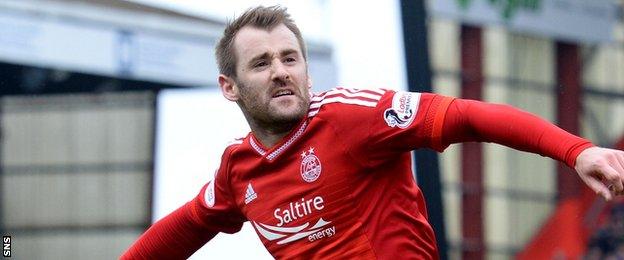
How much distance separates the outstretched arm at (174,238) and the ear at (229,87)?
1.33 ft

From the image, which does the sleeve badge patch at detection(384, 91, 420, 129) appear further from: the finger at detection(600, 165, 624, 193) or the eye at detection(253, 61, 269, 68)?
the finger at detection(600, 165, 624, 193)

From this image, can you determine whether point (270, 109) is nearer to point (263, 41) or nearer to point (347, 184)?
point (263, 41)

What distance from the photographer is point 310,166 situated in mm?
3801

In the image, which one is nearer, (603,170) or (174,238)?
(603,170)

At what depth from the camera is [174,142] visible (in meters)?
6.79

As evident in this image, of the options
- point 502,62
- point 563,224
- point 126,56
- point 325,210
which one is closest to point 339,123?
point 325,210

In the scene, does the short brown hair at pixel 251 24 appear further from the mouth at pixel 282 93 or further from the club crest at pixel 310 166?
the club crest at pixel 310 166

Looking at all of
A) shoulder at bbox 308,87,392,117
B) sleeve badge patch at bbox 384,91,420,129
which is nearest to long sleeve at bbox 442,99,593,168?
sleeve badge patch at bbox 384,91,420,129

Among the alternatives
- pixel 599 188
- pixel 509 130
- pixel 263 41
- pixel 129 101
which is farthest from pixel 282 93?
pixel 129 101

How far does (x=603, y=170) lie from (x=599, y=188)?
56 mm

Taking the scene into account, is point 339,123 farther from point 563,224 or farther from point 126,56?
point 563,224

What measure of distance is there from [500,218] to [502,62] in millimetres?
2036

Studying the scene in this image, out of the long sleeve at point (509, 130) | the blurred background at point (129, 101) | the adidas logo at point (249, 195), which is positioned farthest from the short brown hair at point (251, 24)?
the blurred background at point (129, 101)

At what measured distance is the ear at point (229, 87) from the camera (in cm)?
409
